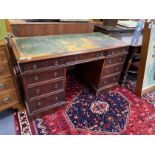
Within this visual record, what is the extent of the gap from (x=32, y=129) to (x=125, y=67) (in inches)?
62.9

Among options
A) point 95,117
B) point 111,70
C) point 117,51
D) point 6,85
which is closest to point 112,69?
point 111,70

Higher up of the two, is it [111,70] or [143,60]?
[143,60]

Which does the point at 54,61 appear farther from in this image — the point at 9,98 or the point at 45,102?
the point at 9,98

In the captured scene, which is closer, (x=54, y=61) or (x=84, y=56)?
(x=54, y=61)

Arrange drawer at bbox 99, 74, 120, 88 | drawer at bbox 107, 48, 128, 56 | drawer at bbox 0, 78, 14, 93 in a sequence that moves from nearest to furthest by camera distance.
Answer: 1. drawer at bbox 0, 78, 14, 93
2. drawer at bbox 107, 48, 128, 56
3. drawer at bbox 99, 74, 120, 88

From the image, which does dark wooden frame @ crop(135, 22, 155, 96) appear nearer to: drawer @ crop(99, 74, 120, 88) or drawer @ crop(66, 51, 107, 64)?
drawer @ crop(99, 74, 120, 88)

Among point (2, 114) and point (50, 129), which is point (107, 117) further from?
point (2, 114)

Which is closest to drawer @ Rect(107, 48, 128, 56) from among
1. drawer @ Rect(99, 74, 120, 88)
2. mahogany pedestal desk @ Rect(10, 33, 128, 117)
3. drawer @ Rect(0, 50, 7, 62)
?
mahogany pedestal desk @ Rect(10, 33, 128, 117)

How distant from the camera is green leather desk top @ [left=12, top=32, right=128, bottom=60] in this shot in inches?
52.0

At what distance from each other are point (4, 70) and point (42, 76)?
1.21 feet

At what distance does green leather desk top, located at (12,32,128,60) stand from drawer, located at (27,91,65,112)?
52 centimetres


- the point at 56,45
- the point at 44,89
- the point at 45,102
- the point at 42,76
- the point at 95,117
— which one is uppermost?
the point at 56,45

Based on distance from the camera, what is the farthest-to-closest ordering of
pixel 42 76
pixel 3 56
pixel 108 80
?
pixel 108 80 → pixel 42 76 → pixel 3 56

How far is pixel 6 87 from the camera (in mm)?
1478
